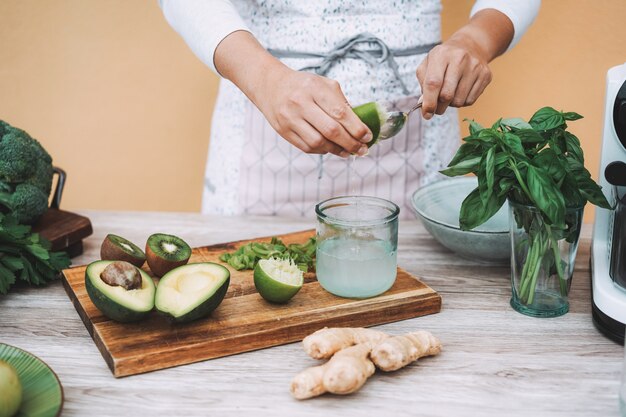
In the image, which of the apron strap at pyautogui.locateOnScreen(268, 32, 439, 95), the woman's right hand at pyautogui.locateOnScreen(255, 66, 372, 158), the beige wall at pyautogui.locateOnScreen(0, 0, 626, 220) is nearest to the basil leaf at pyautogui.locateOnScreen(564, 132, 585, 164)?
the woman's right hand at pyautogui.locateOnScreen(255, 66, 372, 158)

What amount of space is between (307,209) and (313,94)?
0.68m

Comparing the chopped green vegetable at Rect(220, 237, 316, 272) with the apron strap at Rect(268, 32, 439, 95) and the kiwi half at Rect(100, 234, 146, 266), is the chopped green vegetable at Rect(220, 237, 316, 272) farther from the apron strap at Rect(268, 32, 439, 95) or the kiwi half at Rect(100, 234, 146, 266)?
the apron strap at Rect(268, 32, 439, 95)

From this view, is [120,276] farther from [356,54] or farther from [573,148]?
[356,54]

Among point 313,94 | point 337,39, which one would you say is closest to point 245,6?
point 337,39

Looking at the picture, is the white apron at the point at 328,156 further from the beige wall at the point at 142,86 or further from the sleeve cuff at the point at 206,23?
the beige wall at the point at 142,86

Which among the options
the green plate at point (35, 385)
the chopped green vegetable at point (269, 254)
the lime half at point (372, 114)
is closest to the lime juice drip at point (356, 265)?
the chopped green vegetable at point (269, 254)

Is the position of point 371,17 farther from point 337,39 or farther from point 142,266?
point 142,266

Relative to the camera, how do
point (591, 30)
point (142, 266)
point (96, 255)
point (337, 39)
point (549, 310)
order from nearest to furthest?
point (549, 310)
point (142, 266)
point (96, 255)
point (337, 39)
point (591, 30)

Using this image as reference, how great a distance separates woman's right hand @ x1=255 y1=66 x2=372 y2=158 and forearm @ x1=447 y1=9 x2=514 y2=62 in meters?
0.41

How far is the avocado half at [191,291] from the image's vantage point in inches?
45.4

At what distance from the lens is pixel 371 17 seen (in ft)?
6.17

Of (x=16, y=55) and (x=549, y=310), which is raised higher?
(x=16, y=55)

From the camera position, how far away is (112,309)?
1.16 m

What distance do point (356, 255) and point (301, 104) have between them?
11.8 inches
